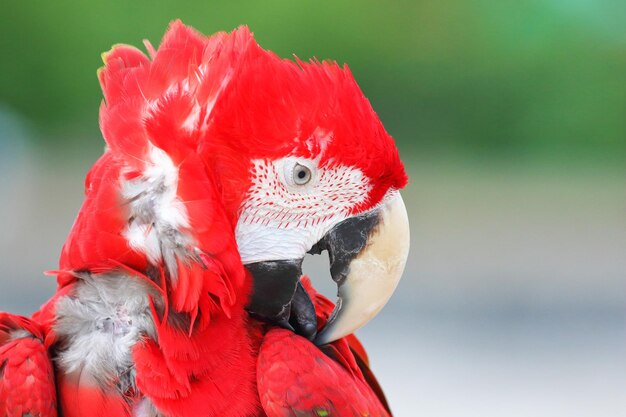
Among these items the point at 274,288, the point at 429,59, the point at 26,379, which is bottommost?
the point at 26,379

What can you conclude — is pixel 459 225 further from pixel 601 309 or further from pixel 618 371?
pixel 618 371

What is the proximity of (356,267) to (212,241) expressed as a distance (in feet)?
0.56

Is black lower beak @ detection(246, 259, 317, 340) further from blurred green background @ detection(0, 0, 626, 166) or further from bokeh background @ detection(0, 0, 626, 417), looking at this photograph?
blurred green background @ detection(0, 0, 626, 166)

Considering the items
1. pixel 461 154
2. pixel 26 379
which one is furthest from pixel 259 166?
pixel 461 154

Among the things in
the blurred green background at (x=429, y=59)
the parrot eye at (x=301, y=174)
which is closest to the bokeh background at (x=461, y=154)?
the blurred green background at (x=429, y=59)

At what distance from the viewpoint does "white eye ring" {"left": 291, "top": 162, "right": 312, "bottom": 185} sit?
2.27 feet

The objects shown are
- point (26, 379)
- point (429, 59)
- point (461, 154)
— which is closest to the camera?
point (26, 379)

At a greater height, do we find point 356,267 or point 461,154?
point 461,154

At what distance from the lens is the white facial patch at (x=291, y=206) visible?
69cm

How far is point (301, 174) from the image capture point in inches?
27.5

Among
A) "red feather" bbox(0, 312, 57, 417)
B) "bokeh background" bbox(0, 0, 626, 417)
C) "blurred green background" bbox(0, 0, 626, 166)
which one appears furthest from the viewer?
"blurred green background" bbox(0, 0, 626, 166)

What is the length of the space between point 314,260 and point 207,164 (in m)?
1.97

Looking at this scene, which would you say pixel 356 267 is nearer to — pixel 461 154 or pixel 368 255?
pixel 368 255

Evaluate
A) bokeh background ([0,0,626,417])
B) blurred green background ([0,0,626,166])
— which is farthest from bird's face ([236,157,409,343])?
blurred green background ([0,0,626,166])
